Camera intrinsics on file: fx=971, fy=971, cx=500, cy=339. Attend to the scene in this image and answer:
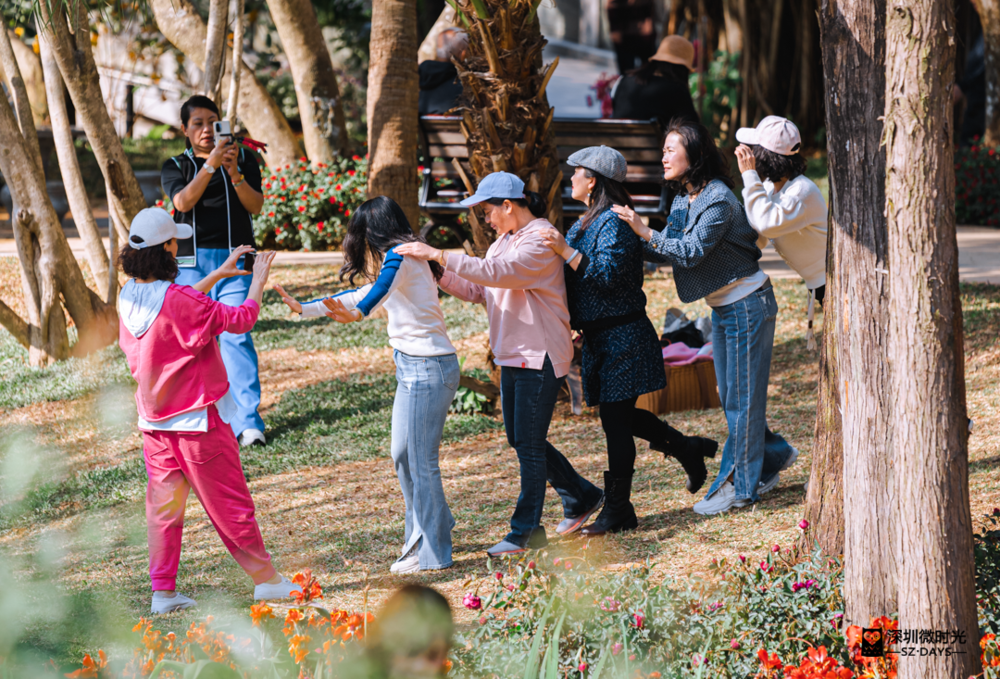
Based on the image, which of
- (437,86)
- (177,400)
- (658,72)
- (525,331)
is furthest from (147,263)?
(437,86)

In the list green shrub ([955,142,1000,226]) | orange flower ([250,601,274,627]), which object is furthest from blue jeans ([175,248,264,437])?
green shrub ([955,142,1000,226])

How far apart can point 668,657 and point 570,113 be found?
18.0 meters

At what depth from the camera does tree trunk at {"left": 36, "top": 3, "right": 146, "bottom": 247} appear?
6.94 m

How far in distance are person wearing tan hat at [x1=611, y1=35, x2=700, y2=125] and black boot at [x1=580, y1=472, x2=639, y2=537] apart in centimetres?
470

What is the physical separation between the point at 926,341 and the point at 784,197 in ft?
5.91

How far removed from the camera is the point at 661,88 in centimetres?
821

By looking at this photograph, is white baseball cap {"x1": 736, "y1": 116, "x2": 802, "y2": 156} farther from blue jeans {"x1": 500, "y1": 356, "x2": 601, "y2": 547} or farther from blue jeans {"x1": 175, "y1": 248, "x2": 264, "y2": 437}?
blue jeans {"x1": 175, "y1": 248, "x2": 264, "y2": 437}

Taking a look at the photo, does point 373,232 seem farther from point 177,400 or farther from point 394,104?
point 394,104

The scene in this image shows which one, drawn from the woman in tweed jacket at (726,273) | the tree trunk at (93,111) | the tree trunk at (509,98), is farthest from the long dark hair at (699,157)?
the tree trunk at (93,111)

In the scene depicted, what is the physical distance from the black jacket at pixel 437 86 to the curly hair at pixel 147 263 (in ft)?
19.9

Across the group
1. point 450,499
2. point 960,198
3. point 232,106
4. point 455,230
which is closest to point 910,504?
point 450,499

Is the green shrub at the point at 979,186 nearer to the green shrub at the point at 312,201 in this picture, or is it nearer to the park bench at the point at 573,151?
the park bench at the point at 573,151

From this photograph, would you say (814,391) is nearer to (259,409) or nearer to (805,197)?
(805,197)

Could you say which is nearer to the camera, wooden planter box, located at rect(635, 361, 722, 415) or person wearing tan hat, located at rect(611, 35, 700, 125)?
wooden planter box, located at rect(635, 361, 722, 415)
